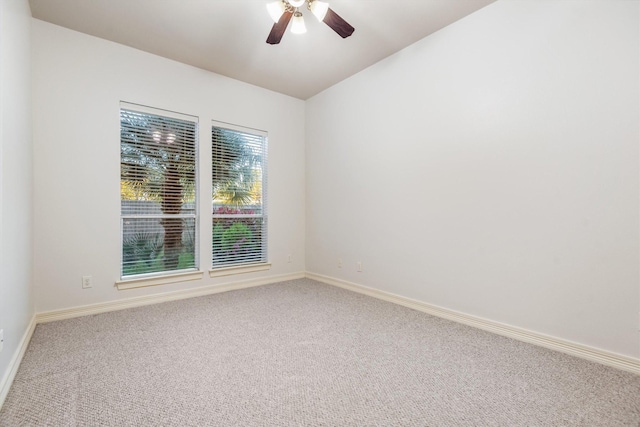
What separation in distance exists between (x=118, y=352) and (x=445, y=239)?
2.88 metres

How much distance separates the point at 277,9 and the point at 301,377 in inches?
104

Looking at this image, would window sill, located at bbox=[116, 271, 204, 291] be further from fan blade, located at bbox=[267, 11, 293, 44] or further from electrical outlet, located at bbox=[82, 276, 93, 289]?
fan blade, located at bbox=[267, 11, 293, 44]

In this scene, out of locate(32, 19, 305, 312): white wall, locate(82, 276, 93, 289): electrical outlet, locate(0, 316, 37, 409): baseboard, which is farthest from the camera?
locate(82, 276, 93, 289): electrical outlet

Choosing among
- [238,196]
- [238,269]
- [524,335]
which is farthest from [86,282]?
[524,335]

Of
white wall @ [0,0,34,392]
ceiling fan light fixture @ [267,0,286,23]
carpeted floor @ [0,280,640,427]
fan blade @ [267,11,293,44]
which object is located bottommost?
carpeted floor @ [0,280,640,427]

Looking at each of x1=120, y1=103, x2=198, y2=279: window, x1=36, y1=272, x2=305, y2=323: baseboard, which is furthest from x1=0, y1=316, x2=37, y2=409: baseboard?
x1=120, y1=103, x2=198, y2=279: window

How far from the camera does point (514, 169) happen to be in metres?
2.46

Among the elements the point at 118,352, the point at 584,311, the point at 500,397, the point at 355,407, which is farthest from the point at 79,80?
the point at 584,311

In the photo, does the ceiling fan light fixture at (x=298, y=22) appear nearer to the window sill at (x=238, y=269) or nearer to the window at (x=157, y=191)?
the window at (x=157, y=191)

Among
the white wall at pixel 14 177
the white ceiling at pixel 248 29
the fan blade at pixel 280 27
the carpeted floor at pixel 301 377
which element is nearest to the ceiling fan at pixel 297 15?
the fan blade at pixel 280 27

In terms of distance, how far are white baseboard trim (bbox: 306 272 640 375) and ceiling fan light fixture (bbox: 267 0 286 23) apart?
294cm

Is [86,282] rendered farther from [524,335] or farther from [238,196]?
[524,335]

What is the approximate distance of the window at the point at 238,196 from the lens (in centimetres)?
394

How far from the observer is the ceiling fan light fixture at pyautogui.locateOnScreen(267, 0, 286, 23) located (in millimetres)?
2320
